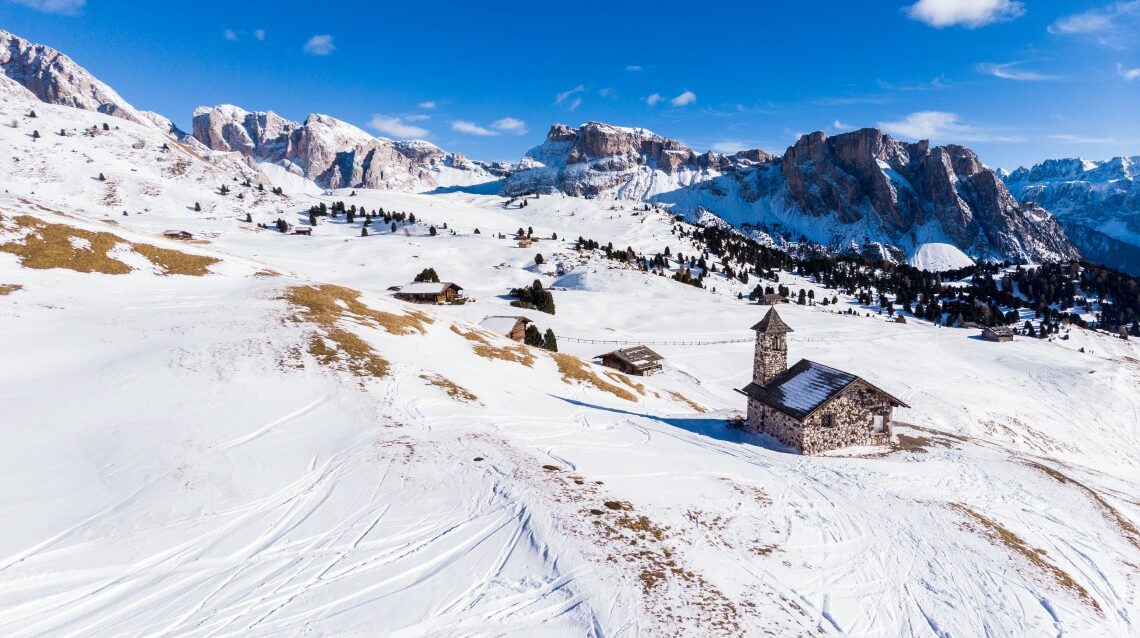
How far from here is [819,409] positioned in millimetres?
28750

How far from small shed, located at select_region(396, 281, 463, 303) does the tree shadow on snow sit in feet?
182

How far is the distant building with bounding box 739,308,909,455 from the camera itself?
94.8 feet

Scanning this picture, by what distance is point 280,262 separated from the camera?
107 meters

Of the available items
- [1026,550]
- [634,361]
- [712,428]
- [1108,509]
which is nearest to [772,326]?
[712,428]

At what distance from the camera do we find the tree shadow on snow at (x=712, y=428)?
3019 cm

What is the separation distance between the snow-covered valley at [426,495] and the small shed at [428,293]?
1495 inches

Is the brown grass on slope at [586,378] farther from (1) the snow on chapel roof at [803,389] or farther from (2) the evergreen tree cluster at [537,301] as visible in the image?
(2) the evergreen tree cluster at [537,301]

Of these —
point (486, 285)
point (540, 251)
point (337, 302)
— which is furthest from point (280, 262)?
point (337, 302)

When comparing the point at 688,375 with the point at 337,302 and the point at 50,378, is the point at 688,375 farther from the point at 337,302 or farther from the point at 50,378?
the point at 50,378

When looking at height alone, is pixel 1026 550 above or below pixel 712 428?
above

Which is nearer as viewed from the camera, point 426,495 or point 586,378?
point 426,495

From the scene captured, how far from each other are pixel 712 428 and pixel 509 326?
36562mm

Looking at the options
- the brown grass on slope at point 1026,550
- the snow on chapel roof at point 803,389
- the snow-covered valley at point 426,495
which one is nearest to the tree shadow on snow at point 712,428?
the snow-covered valley at point 426,495

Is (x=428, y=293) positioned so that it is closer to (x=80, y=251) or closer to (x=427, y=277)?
(x=427, y=277)
